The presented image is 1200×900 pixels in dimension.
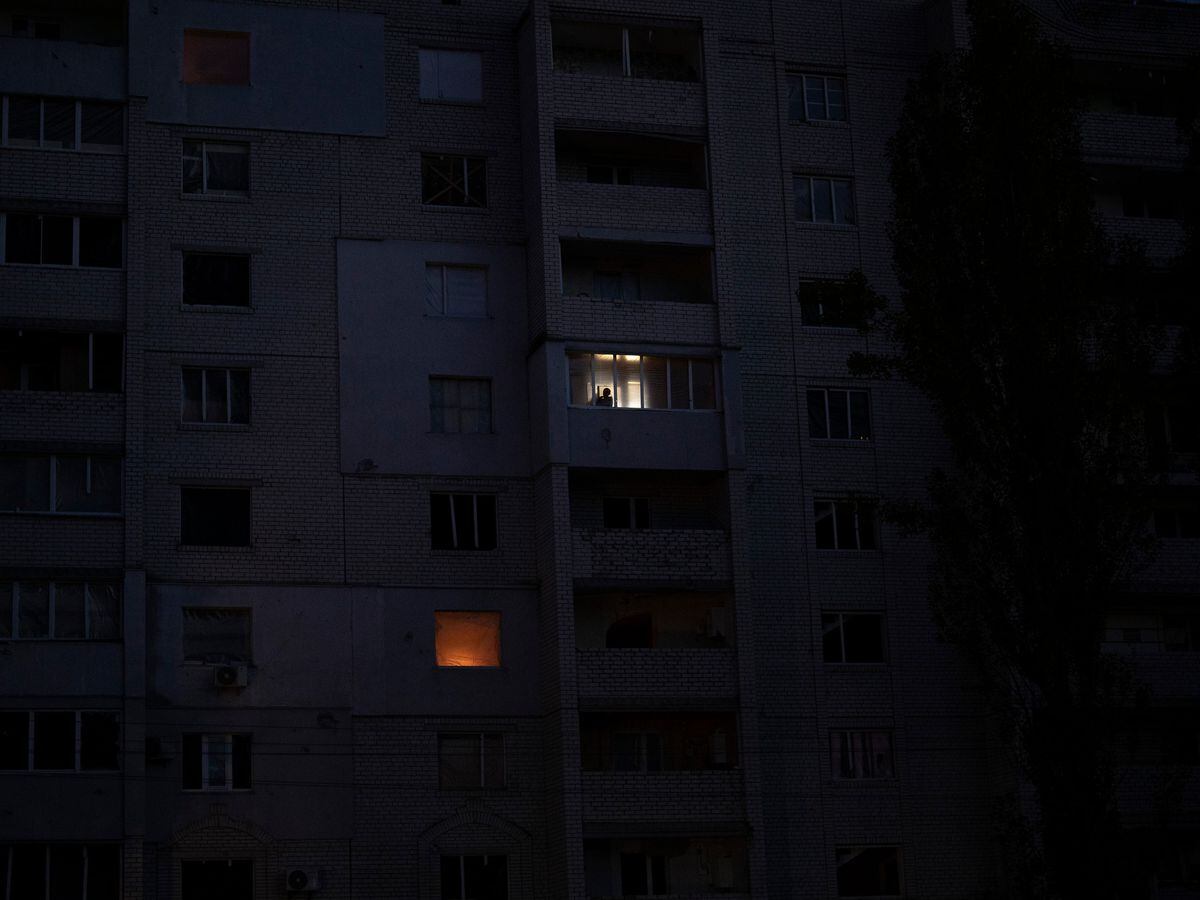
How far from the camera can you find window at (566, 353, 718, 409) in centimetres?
3850

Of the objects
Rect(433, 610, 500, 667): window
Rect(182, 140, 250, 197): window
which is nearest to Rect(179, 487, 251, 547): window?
Rect(433, 610, 500, 667): window

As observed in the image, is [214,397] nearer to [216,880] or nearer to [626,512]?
[626,512]

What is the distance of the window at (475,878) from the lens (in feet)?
117

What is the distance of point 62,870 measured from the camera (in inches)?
1337

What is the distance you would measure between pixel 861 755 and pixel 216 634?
1319 cm

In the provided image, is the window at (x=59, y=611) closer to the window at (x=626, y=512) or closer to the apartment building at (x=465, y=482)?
the apartment building at (x=465, y=482)

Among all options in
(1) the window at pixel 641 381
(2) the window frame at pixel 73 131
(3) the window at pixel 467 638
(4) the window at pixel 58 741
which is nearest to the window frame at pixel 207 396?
(2) the window frame at pixel 73 131

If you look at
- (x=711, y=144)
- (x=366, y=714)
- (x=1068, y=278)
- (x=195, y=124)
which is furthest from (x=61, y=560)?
(x=1068, y=278)

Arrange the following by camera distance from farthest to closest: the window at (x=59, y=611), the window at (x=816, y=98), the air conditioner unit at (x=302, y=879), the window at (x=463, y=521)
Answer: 1. the window at (x=816, y=98)
2. the window at (x=463, y=521)
3. the window at (x=59, y=611)
4. the air conditioner unit at (x=302, y=879)

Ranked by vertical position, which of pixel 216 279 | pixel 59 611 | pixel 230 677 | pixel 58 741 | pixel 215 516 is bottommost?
pixel 58 741

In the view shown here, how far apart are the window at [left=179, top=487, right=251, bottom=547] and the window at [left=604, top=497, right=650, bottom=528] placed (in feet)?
24.3

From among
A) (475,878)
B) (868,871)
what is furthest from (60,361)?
(868,871)

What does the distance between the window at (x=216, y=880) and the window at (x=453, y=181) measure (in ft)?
46.4

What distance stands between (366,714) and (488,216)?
10.9 m
